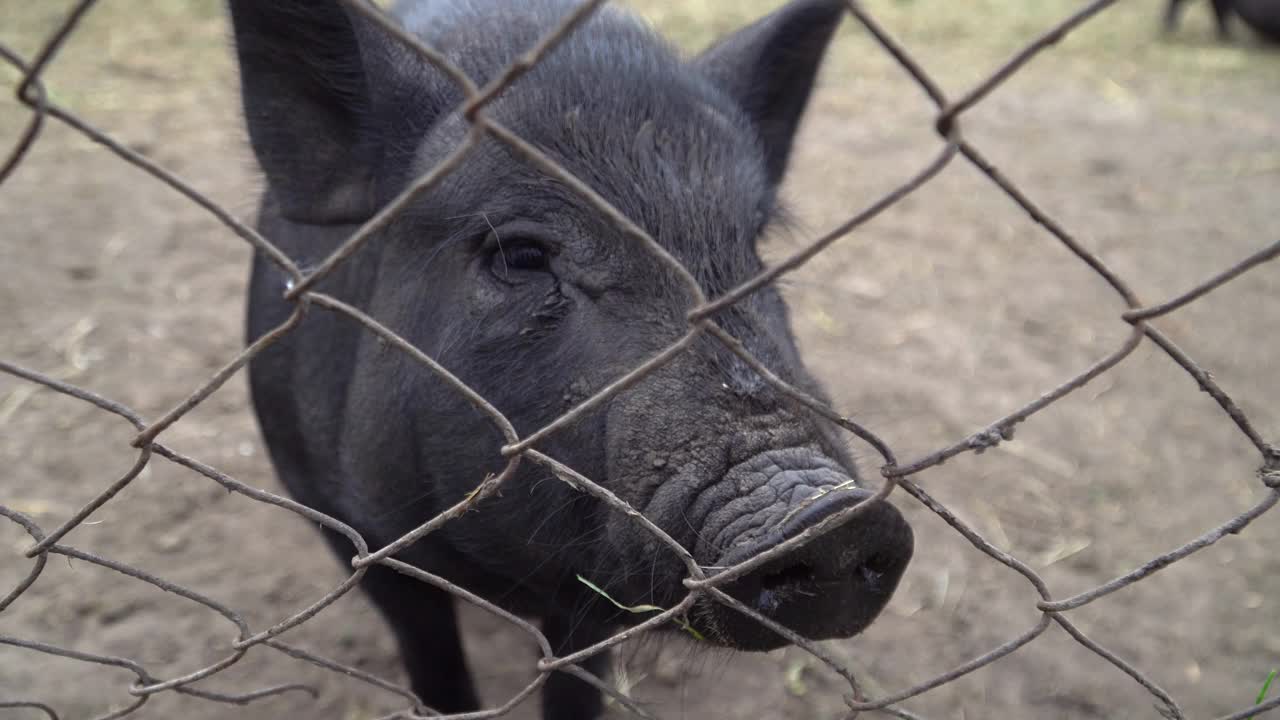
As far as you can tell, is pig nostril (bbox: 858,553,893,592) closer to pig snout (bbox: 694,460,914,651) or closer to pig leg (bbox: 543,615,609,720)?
pig snout (bbox: 694,460,914,651)

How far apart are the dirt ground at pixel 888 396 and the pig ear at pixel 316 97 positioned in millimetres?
203

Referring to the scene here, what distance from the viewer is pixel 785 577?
1.54m

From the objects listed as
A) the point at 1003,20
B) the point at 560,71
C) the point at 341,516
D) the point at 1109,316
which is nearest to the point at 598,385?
the point at 560,71

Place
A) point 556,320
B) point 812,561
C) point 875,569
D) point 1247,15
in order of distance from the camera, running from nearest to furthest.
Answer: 1. point 812,561
2. point 875,569
3. point 556,320
4. point 1247,15

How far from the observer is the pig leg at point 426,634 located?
2656 mm

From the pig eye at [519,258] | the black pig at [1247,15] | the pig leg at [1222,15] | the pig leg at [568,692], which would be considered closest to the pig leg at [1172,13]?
the black pig at [1247,15]

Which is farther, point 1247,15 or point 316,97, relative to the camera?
point 1247,15

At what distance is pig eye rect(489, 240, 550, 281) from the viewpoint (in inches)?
77.3

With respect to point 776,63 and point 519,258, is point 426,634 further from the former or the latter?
point 776,63

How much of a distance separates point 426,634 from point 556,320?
1.21 m

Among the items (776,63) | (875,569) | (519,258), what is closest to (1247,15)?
(776,63)

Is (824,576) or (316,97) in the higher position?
(316,97)

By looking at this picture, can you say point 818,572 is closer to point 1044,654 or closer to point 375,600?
point 375,600

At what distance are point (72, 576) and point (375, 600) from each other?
112cm
